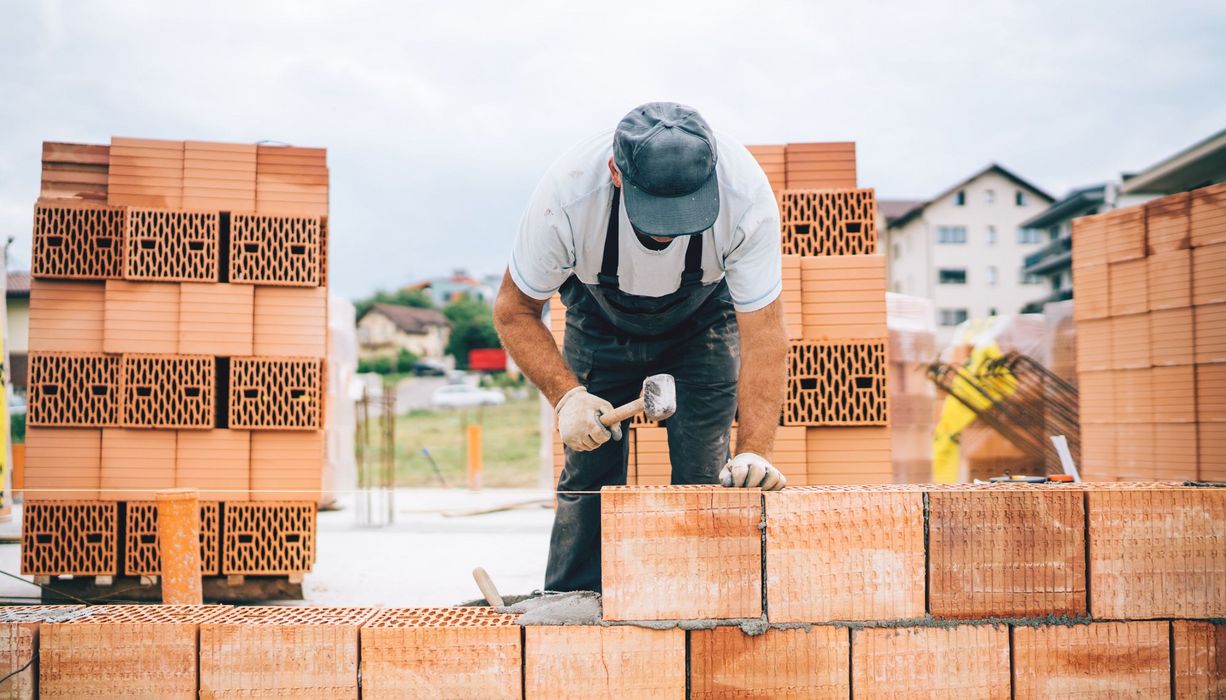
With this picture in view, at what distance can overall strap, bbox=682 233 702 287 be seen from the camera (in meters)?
2.78

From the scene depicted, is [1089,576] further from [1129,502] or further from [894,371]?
[894,371]

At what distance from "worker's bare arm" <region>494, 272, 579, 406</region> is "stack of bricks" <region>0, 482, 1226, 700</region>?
2.26 feet

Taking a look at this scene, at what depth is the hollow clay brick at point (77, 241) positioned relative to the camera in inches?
211

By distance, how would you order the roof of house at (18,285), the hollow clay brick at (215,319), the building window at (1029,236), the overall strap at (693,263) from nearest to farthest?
the overall strap at (693,263)
the hollow clay brick at (215,319)
the roof of house at (18,285)
the building window at (1029,236)

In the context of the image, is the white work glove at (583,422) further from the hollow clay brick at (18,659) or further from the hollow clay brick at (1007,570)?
the hollow clay brick at (18,659)

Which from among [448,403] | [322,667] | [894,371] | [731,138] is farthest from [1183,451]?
[448,403]

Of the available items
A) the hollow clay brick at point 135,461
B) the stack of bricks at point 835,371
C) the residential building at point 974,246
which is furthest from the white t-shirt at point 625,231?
the residential building at point 974,246

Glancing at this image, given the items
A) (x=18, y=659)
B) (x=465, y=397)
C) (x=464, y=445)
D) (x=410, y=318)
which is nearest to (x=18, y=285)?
(x=464, y=445)

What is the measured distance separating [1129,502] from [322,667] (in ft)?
7.50

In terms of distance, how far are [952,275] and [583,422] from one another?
44593 mm

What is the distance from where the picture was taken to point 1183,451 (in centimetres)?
618

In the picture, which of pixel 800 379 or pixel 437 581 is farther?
pixel 437 581

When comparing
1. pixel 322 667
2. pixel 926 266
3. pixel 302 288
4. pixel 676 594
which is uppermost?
pixel 926 266

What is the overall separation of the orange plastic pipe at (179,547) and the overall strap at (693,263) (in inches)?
113
